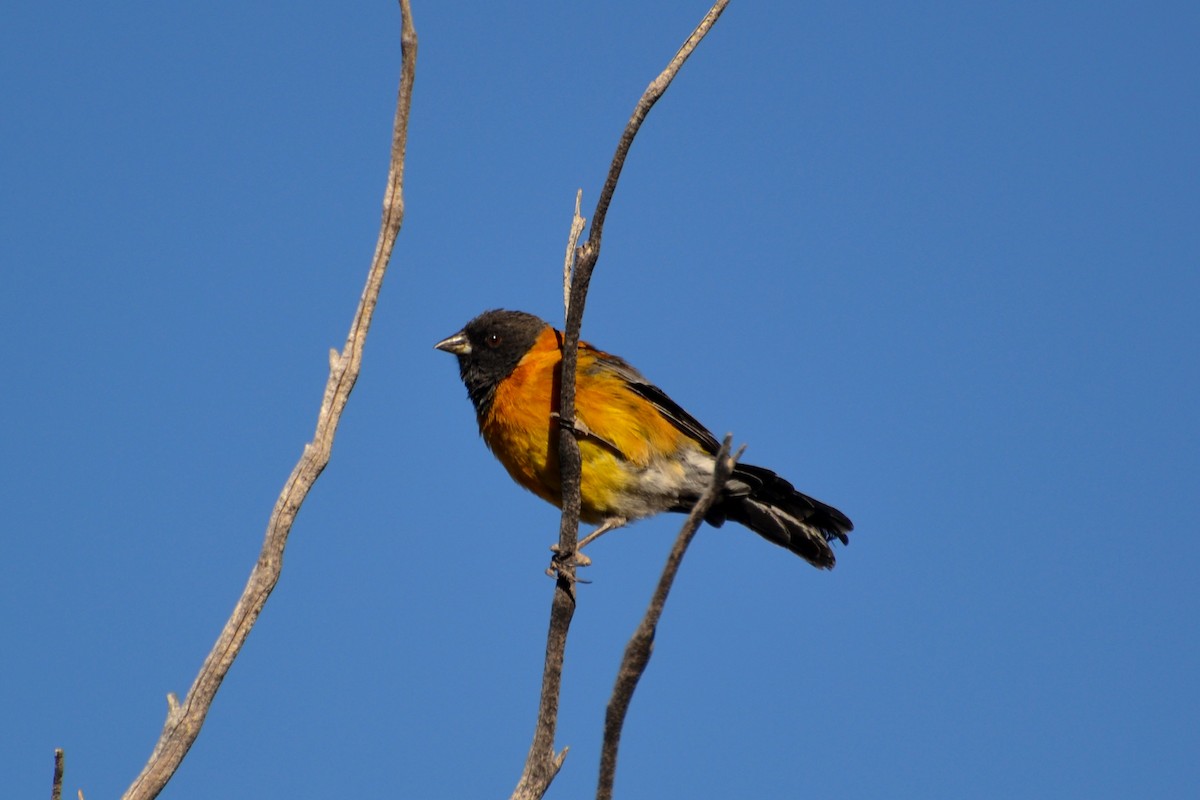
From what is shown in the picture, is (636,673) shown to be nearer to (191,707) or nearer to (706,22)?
(191,707)

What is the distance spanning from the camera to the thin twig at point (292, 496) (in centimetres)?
286

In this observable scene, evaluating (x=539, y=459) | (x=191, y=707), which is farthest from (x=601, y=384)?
(x=191, y=707)

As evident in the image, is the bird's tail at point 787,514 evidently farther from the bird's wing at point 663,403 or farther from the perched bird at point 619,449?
the bird's wing at point 663,403

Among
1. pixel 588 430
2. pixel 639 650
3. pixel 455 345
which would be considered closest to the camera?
pixel 639 650

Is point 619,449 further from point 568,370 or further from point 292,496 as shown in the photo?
point 292,496

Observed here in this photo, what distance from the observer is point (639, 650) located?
247cm

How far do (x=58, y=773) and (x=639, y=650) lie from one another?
1277mm

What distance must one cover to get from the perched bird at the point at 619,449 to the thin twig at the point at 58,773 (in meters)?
3.36

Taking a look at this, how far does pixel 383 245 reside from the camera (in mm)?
3295

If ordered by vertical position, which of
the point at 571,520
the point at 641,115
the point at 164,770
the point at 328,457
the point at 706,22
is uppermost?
the point at 706,22

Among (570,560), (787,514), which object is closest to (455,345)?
(787,514)

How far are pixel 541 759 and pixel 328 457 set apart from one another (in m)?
1.07

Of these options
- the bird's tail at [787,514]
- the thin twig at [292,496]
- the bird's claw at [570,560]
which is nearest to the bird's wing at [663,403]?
the bird's tail at [787,514]

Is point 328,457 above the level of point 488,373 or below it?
below
